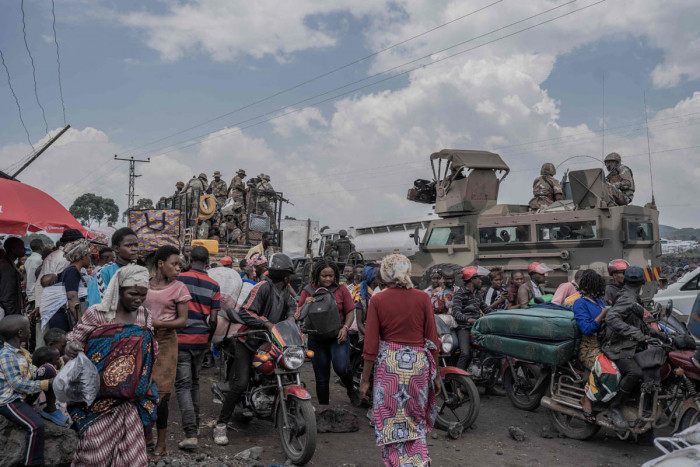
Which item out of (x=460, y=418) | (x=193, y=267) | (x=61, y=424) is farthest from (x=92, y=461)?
(x=460, y=418)

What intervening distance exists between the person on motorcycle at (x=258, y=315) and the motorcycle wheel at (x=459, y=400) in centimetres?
177

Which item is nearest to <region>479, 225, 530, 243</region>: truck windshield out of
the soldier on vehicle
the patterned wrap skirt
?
the soldier on vehicle

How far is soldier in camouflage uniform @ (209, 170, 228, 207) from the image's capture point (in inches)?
709

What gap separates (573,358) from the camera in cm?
562

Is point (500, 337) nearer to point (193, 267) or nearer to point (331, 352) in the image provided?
point (331, 352)

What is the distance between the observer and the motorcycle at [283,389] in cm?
462

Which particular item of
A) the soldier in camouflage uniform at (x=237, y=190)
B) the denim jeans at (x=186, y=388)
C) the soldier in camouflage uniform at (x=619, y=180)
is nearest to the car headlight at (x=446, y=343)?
the denim jeans at (x=186, y=388)

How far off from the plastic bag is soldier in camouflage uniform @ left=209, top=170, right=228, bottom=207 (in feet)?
49.8

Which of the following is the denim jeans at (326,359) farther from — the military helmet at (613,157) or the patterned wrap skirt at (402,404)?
the military helmet at (613,157)

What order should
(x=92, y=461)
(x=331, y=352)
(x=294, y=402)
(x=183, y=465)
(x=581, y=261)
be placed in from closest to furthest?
(x=92, y=461), (x=183, y=465), (x=294, y=402), (x=331, y=352), (x=581, y=261)

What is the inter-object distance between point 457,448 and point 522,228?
7.14 meters

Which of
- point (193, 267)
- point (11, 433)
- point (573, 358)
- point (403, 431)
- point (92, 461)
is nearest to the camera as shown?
point (92, 461)

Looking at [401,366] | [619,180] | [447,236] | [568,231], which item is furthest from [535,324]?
[447,236]

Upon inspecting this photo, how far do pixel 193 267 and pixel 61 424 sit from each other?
5.71 feet
